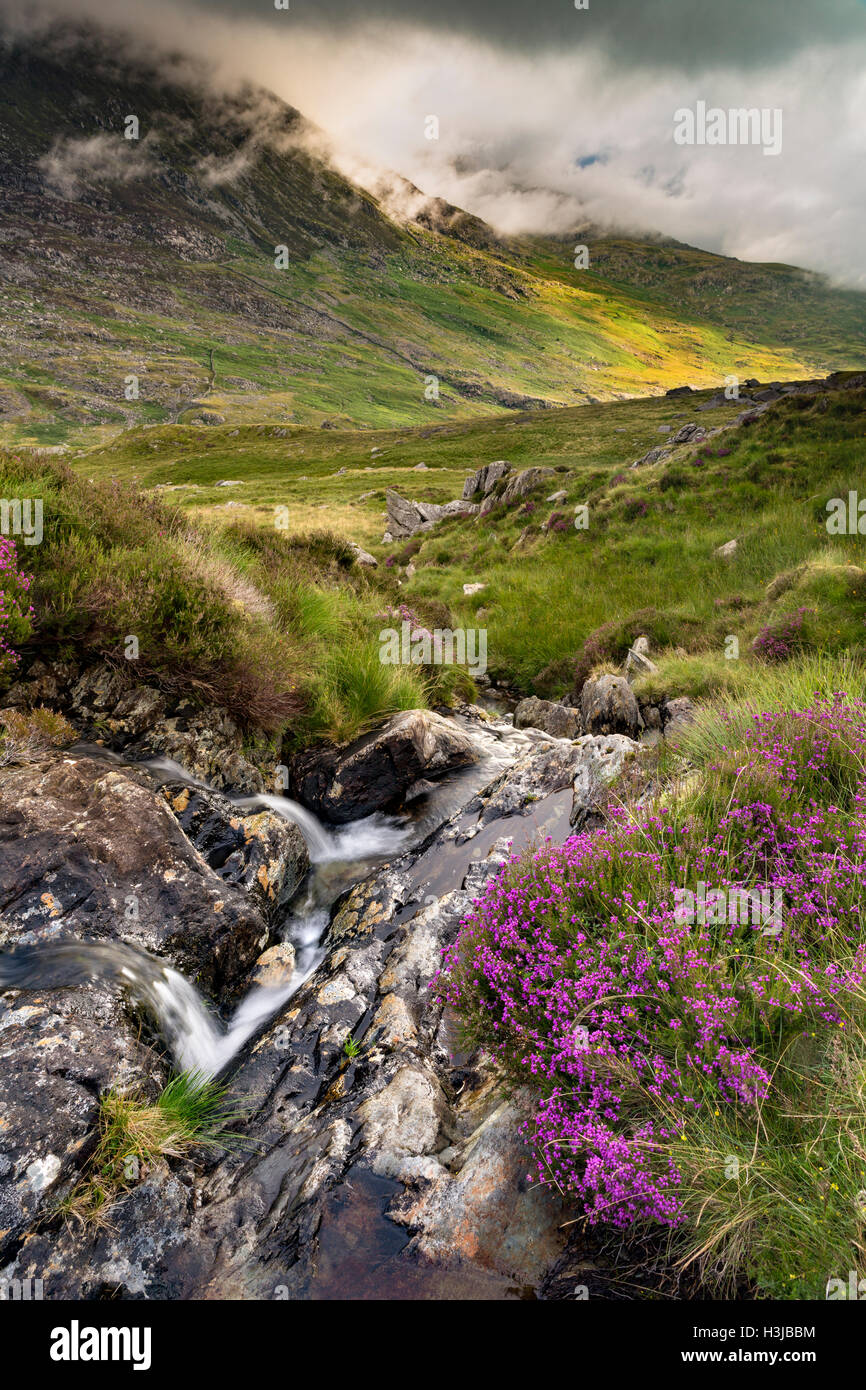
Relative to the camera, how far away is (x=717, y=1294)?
2539 mm

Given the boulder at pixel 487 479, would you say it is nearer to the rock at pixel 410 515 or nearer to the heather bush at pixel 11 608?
the rock at pixel 410 515

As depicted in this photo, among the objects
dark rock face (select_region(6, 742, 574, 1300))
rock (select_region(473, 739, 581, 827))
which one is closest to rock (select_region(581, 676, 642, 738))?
rock (select_region(473, 739, 581, 827))

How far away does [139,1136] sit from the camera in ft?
12.4

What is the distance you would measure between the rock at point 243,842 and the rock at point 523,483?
1018 inches

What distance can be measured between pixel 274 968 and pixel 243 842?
4.65ft

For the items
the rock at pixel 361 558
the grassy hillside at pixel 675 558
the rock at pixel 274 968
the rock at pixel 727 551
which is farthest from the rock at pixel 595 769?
the rock at pixel 361 558

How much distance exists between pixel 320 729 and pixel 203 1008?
4652mm

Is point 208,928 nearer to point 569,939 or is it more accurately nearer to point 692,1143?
point 569,939

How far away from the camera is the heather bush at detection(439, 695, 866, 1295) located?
8.57 feet

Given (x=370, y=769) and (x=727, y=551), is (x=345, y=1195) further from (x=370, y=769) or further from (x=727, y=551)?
(x=727, y=551)

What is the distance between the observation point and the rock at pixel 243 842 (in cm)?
656

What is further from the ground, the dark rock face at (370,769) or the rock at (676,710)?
the rock at (676,710)

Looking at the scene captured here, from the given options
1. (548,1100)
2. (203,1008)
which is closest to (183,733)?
(203,1008)

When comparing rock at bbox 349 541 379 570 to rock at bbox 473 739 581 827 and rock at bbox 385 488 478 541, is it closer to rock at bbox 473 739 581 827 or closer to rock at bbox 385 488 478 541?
rock at bbox 473 739 581 827
